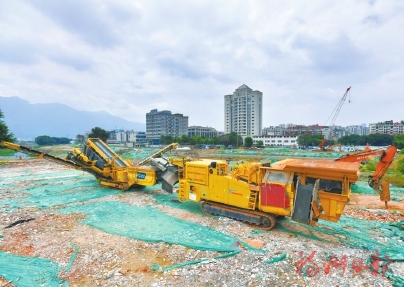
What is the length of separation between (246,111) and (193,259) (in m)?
113

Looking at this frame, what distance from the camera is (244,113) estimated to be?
381ft

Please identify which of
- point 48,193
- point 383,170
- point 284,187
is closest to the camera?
point 284,187

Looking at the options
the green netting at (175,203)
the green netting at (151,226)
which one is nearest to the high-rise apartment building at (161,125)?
the green netting at (175,203)

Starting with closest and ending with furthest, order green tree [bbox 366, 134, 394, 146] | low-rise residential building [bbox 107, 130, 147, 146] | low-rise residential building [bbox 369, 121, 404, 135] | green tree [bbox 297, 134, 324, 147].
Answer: green tree [bbox 297, 134, 324, 147]
green tree [bbox 366, 134, 394, 146]
low-rise residential building [bbox 369, 121, 404, 135]
low-rise residential building [bbox 107, 130, 147, 146]

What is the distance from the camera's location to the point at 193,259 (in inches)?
224

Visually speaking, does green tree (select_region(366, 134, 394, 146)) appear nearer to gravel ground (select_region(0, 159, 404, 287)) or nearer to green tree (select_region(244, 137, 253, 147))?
green tree (select_region(244, 137, 253, 147))

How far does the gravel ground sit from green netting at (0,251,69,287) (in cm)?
14

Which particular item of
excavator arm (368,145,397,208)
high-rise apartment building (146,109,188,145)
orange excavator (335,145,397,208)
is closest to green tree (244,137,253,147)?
high-rise apartment building (146,109,188,145)

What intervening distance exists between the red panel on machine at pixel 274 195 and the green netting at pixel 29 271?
5.56 meters

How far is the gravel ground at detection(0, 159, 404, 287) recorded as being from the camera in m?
4.97

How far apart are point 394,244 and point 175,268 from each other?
20.6 feet

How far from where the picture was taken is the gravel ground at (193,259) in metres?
4.97

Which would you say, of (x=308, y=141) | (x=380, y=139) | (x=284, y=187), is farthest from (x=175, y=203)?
(x=380, y=139)

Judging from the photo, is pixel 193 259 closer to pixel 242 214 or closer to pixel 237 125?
pixel 242 214
